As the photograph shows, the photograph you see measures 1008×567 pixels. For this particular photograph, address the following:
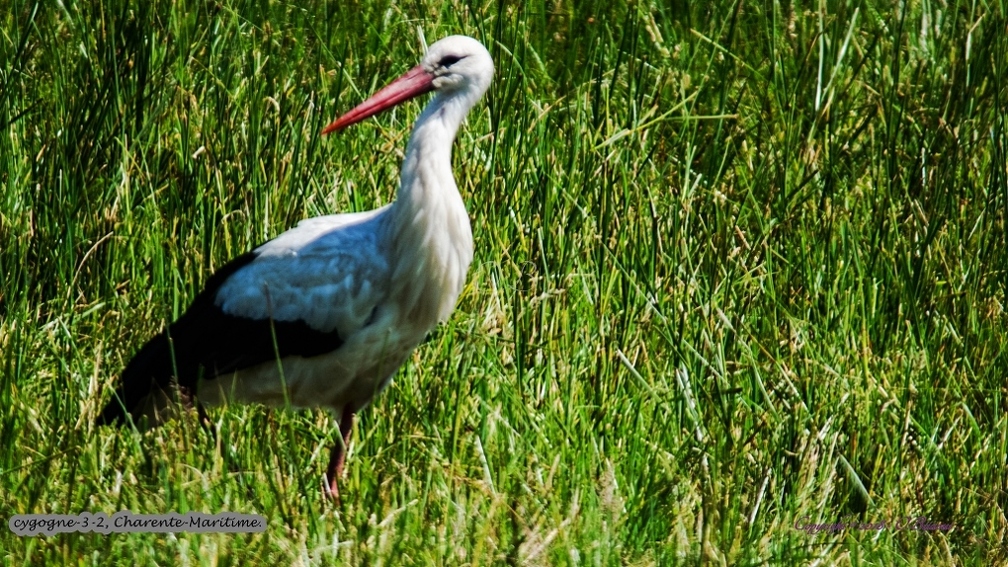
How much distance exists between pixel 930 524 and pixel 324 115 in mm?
2329

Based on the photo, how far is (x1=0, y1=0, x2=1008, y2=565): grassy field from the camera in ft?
8.87

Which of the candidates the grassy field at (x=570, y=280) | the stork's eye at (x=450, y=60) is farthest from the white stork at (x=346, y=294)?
the grassy field at (x=570, y=280)

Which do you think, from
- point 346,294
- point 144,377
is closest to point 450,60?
point 346,294

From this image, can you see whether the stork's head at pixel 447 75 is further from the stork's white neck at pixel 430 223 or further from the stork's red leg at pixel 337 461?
the stork's red leg at pixel 337 461

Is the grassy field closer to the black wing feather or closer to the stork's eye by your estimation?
the black wing feather

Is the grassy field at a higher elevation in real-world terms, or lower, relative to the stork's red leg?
higher

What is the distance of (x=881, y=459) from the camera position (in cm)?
296

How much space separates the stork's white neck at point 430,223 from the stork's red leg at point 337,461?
1.17 feet

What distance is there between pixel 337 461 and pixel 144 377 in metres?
0.56

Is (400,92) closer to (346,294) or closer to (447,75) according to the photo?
(447,75)

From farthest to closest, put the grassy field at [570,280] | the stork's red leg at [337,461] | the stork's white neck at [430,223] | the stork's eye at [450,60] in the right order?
the stork's eye at [450,60]
the stork's white neck at [430,223]
the stork's red leg at [337,461]
the grassy field at [570,280]

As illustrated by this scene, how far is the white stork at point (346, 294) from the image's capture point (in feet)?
10.2

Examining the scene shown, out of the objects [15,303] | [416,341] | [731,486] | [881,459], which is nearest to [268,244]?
[416,341]

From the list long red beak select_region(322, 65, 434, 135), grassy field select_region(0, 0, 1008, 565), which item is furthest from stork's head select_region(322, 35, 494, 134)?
grassy field select_region(0, 0, 1008, 565)
